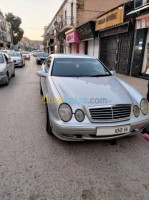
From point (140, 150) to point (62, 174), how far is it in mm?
1453

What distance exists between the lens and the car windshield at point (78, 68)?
354 centimetres

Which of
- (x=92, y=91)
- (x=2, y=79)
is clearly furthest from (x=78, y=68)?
(x=2, y=79)

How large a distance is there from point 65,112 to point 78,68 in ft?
Result: 5.75

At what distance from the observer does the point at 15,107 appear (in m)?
4.49

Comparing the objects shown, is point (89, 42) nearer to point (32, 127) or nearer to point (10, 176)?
point (32, 127)

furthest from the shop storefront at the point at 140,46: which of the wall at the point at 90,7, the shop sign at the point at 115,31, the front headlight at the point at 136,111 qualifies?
the wall at the point at 90,7

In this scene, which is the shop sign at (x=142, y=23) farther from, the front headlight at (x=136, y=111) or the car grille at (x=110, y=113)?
the car grille at (x=110, y=113)

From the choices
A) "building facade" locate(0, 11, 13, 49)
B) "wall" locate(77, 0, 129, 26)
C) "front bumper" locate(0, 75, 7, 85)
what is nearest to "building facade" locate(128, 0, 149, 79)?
"front bumper" locate(0, 75, 7, 85)

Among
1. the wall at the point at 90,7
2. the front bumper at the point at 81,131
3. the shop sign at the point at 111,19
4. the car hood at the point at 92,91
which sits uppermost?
the wall at the point at 90,7

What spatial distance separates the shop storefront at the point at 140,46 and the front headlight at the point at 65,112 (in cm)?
735

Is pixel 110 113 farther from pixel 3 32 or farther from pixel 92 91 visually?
pixel 3 32

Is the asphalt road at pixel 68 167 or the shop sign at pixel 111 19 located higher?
the shop sign at pixel 111 19

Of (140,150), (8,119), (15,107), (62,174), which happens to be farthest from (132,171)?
(15,107)

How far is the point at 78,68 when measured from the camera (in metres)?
3.72
